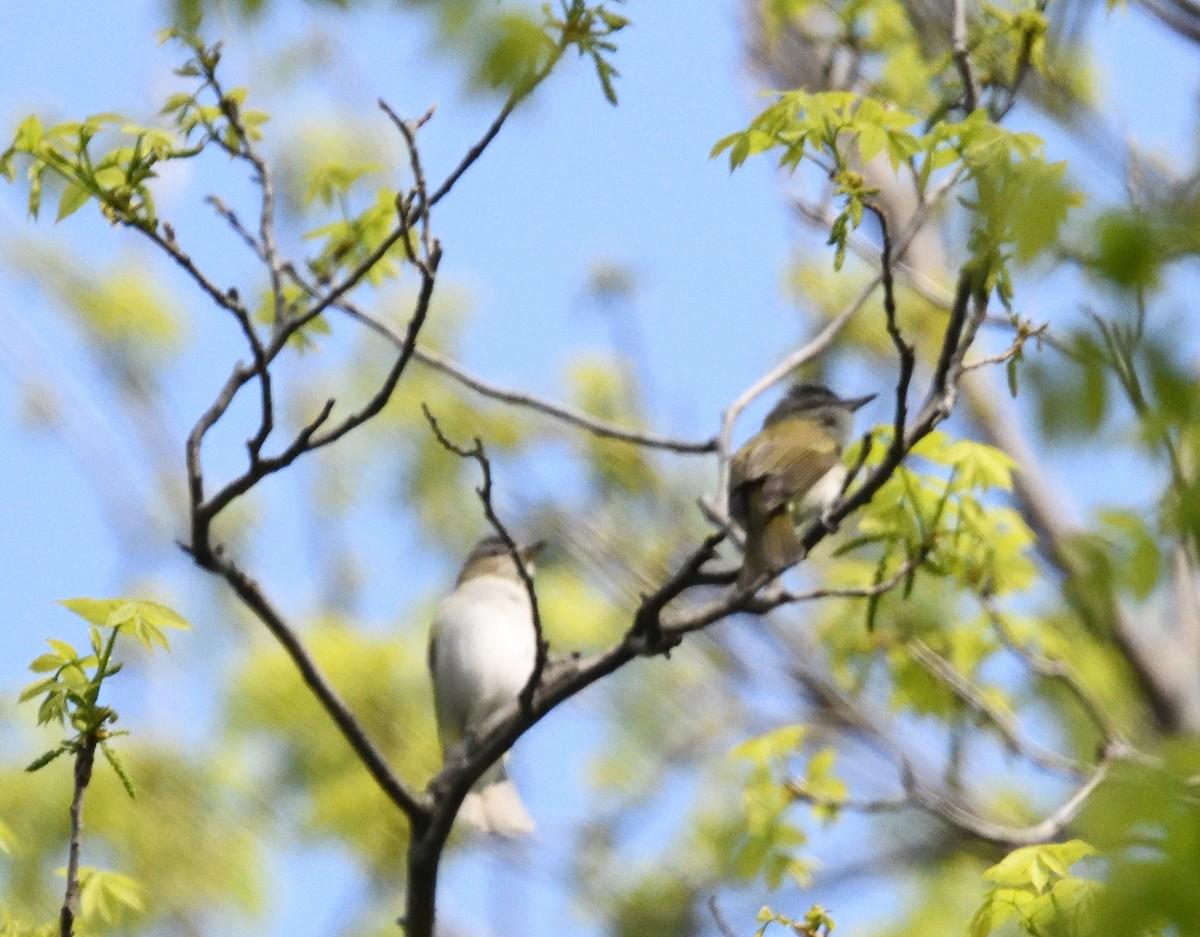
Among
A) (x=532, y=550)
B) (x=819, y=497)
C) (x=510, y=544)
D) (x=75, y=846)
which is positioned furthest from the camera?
(x=532, y=550)

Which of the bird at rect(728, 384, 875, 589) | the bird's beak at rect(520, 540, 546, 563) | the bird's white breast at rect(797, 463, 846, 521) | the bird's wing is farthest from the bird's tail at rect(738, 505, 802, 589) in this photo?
the bird's beak at rect(520, 540, 546, 563)

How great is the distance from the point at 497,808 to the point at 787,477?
84.7 inches

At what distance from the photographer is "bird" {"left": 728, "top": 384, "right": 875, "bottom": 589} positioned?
17.9 feet

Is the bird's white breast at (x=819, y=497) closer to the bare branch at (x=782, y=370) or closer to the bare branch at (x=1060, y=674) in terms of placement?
the bare branch at (x=1060, y=674)

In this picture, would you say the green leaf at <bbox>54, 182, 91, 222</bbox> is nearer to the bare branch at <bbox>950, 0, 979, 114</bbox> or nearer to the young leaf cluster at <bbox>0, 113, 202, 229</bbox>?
the young leaf cluster at <bbox>0, 113, 202, 229</bbox>

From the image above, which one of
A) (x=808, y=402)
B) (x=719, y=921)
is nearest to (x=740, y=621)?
(x=808, y=402)

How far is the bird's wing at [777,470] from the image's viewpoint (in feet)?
20.1

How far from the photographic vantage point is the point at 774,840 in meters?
6.46

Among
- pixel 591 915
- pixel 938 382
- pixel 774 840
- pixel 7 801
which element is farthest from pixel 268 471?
pixel 591 915

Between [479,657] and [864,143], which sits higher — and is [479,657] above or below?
above

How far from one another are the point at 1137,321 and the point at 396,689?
27.9 ft

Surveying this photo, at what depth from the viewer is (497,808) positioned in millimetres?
7258

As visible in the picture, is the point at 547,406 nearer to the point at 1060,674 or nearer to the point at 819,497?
the point at 819,497

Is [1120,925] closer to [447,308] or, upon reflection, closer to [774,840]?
[774,840]
